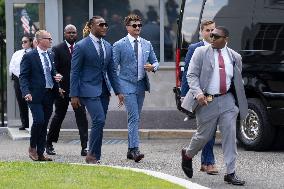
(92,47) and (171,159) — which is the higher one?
(92,47)

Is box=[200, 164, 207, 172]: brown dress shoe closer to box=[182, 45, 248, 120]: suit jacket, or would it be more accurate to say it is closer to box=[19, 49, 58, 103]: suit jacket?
box=[182, 45, 248, 120]: suit jacket

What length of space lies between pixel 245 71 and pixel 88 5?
7.40 m

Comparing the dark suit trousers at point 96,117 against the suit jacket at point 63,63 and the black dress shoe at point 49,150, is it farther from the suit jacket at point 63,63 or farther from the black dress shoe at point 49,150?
the black dress shoe at point 49,150

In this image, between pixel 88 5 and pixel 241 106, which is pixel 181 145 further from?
pixel 88 5

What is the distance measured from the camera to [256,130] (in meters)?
14.9

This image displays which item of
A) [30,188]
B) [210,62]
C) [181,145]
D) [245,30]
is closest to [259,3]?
[245,30]

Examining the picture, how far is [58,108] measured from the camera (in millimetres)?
14797

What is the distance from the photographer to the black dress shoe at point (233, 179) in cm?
1089

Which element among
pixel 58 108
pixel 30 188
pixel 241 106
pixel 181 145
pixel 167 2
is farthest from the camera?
pixel 167 2

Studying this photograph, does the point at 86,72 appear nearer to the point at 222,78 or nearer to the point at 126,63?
the point at 126,63

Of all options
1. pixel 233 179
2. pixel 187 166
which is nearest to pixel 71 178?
pixel 187 166

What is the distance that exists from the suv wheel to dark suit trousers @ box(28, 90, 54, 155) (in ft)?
10.1

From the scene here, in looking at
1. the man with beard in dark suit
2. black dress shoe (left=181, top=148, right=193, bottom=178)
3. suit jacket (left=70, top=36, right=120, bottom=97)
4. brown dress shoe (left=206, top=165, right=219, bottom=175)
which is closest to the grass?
black dress shoe (left=181, top=148, right=193, bottom=178)

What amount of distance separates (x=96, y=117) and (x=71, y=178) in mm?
2028
